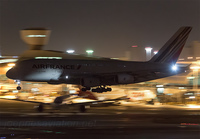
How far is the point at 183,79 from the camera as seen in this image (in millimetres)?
85750

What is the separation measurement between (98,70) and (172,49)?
14.0 meters

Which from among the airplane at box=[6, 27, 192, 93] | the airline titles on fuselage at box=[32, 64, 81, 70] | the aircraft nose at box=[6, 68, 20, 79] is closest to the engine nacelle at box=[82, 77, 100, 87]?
the airplane at box=[6, 27, 192, 93]

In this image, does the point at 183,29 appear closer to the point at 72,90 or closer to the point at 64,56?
the point at 72,90

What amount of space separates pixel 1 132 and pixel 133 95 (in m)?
38.0

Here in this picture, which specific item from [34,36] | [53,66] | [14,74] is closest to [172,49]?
[53,66]

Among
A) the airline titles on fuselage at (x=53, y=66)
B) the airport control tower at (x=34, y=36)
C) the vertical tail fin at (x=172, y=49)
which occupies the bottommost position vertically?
the airline titles on fuselage at (x=53, y=66)

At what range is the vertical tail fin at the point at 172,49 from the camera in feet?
168

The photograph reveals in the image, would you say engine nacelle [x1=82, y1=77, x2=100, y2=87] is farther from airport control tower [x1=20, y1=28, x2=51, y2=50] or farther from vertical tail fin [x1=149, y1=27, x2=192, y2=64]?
airport control tower [x1=20, y1=28, x2=51, y2=50]

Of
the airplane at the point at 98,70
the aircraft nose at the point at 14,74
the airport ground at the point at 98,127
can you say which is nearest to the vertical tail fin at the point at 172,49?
the airplane at the point at 98,70

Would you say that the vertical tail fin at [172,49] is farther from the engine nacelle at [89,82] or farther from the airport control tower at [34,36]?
the airport control tower at [34,36]

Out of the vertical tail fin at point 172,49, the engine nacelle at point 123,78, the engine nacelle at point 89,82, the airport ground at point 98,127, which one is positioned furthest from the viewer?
the vertical tail fin at point 172,49

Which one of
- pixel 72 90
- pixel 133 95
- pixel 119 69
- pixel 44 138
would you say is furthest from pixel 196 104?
pixel 44 138

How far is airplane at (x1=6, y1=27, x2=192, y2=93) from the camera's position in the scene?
43719 millimetres

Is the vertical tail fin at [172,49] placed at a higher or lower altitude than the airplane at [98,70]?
higher
